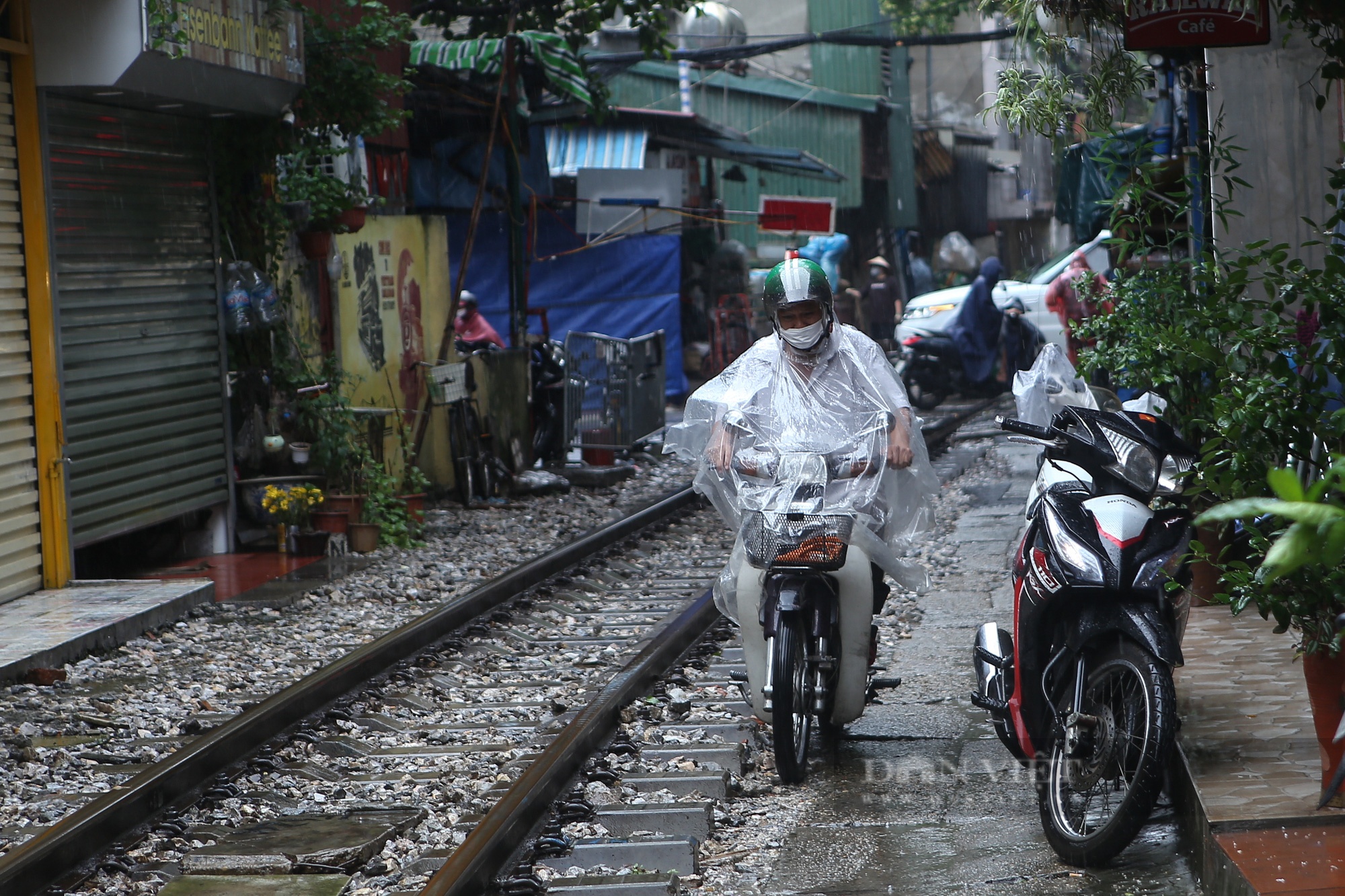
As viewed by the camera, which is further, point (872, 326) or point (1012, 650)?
point (872, 326)

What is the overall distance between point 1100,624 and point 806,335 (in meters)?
1.61

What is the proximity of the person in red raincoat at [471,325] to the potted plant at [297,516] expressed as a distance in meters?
5.15

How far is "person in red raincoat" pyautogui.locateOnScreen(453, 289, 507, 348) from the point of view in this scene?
15430mm

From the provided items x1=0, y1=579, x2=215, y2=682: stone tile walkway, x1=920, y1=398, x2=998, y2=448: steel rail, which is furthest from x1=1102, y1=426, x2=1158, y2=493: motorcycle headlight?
x1=920, y1=398, x2=998, y2=448: steel rail

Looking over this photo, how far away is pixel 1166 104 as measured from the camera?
10.4 metres

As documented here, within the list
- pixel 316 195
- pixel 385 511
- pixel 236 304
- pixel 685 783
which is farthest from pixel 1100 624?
pixel 316 195

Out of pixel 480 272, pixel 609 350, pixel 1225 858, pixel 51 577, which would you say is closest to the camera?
pixel 1225 858

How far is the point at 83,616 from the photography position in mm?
7820

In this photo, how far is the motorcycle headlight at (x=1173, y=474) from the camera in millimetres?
4340

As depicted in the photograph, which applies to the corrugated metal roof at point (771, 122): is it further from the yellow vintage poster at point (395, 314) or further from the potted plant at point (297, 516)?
the potted plant at point (297, 516)

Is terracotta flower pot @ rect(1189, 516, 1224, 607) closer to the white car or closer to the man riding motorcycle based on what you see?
the man riding motorcycle

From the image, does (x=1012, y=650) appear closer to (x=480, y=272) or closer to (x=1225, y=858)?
(x=1225, y=858)

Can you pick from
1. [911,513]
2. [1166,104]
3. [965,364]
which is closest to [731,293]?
[965,364]

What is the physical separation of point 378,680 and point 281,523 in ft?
12.6
